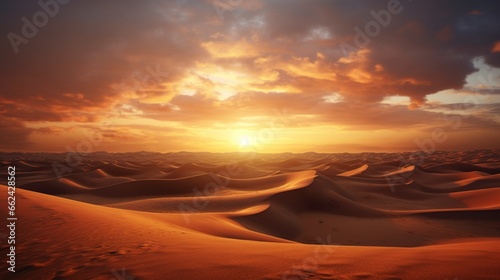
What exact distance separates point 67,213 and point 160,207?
9.35 m

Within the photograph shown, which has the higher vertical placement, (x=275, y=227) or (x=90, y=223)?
(x=90, y=223)

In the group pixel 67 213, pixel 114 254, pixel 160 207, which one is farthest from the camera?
pixel 160 207

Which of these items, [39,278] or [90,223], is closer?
[39,278]

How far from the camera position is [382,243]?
10398 millimetres

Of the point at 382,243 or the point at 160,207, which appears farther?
the point at 160,207

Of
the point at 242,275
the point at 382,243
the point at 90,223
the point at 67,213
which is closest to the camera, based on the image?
the point at 242,275

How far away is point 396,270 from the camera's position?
342cm

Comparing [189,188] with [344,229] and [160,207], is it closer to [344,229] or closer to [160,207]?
[160,207]

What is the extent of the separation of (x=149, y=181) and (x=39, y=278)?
22915 mm

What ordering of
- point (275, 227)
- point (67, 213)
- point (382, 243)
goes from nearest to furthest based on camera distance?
point (67, 213), point (382, 243), point (275, 227)

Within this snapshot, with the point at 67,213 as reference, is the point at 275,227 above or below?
below

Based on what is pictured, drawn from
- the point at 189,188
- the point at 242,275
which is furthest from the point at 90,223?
the point at 189,188

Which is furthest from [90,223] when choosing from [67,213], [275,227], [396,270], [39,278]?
[275,227]

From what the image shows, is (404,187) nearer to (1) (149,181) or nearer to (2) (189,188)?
(2) (189,188)
